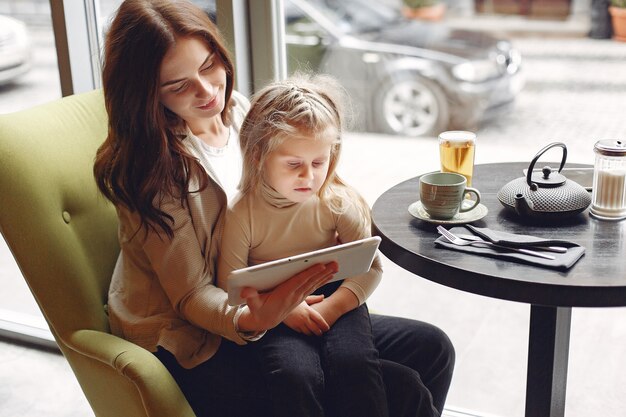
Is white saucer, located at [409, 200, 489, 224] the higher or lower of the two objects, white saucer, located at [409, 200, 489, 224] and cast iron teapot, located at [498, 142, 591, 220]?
the lower

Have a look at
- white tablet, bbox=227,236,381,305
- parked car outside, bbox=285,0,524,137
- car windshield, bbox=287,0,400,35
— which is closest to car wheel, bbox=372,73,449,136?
parked car outside, bbox=285,0,524,137

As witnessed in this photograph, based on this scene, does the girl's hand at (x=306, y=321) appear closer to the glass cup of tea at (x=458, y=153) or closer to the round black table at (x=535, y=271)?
the round black table at (x=535, y=271)

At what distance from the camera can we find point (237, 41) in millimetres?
1979

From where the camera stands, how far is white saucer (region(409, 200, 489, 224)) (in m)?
1.44

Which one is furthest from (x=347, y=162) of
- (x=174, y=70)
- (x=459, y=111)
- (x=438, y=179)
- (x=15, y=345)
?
(x=15, y=345)

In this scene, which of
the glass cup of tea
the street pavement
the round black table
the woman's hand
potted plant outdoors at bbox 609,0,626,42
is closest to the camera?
the round black table

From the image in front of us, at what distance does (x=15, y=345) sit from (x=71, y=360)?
4.26ft

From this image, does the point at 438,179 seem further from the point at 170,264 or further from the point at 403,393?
the point at 170,264

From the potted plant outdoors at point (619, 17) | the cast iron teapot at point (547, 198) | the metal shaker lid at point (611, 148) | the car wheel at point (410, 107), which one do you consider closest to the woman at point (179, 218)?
the cast iron teapot at point (547, 198)

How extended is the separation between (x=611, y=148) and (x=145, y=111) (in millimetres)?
854

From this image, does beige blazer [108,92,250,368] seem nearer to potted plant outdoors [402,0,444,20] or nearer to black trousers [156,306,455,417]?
black trousers [156,306,455,417]

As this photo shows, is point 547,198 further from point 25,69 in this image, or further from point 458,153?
point 25,69

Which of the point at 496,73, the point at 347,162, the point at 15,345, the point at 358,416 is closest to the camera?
the point at 358,416

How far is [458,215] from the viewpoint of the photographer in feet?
4.82
